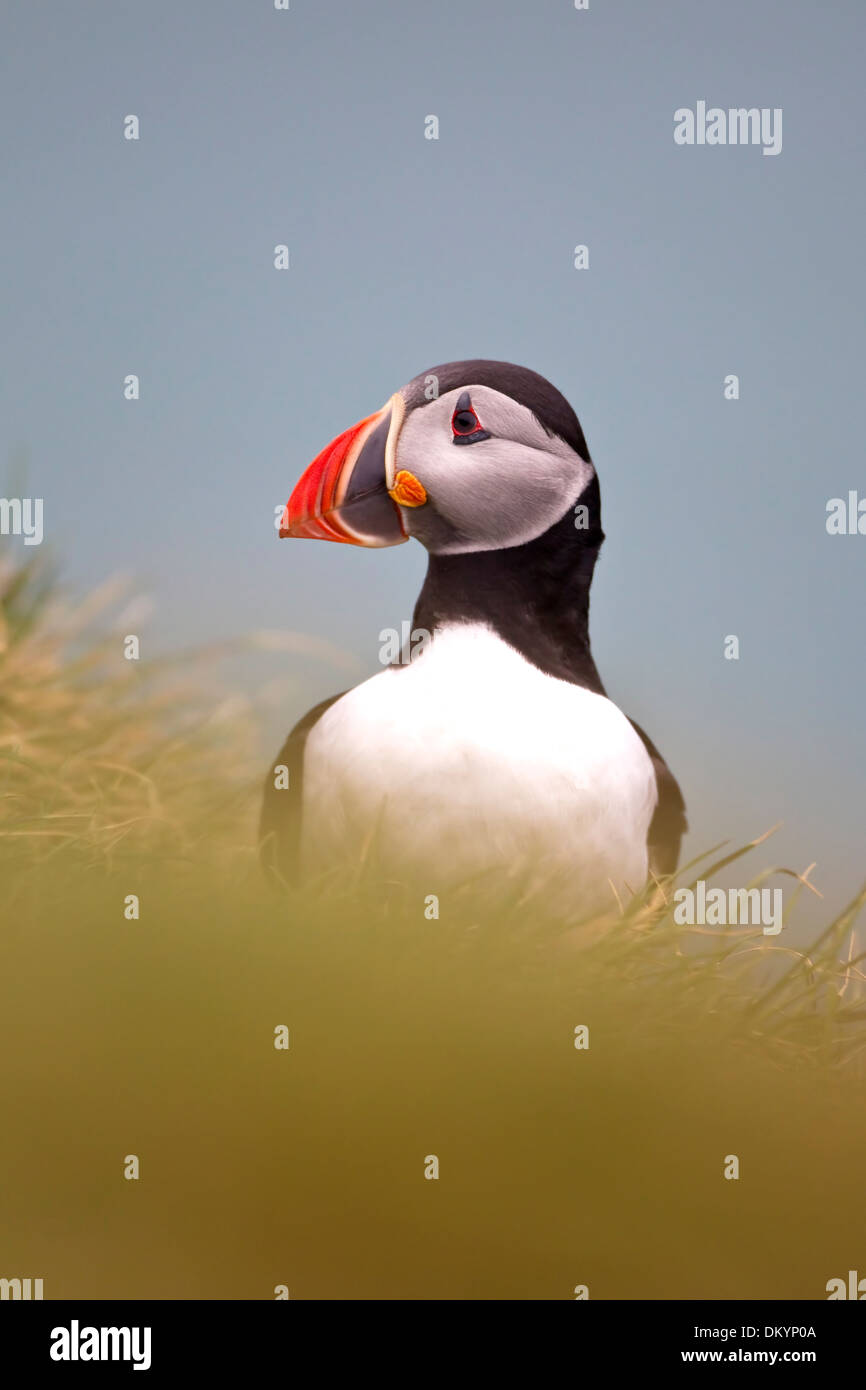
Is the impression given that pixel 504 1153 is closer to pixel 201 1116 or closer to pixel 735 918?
pixel 201 1116

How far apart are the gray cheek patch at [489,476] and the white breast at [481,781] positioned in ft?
0.73

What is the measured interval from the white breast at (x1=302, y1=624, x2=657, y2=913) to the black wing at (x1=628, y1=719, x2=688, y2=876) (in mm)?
149

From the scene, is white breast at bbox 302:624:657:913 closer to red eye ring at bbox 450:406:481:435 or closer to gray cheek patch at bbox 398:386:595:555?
gray cheek patch at bbox 398:386:595:555

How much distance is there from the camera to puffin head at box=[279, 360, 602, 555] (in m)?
2.62

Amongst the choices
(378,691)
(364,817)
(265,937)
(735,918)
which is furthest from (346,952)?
(735,918)

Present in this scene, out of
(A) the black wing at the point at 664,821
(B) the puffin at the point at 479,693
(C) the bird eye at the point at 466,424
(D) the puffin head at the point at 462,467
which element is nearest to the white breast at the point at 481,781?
(B) the puffin at the point at 479,693

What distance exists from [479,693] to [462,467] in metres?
0.49

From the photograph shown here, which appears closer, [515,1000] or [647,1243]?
[647,1243]

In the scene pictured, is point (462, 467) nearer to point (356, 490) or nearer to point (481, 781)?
point (356, 490)

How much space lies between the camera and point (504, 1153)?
161 centimetres

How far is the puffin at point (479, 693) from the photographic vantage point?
2.48 m

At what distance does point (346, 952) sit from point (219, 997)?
219 millimetres

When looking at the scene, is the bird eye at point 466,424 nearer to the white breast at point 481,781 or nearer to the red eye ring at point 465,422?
the red eye ring at point 465,422

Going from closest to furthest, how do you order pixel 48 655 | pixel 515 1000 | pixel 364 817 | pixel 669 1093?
pixel 669 1093 < pixel 515 1000 < pixel 364 817 < pixel 48 655
